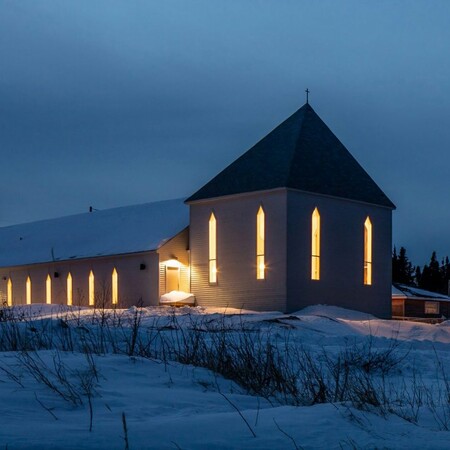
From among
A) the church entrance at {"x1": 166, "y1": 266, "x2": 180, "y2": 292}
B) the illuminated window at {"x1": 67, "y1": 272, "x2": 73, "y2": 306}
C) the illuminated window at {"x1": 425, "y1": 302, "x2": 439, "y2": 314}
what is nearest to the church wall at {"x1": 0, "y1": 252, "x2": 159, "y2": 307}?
the illuminated window at {"x1": 67, "y1": 272, "x2": 73, "y2": 306}

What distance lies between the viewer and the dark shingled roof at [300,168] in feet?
115

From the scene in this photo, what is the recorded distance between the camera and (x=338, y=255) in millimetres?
35594

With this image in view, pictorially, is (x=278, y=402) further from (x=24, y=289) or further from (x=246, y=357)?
(x=24, y=289)

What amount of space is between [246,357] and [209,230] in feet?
91.7

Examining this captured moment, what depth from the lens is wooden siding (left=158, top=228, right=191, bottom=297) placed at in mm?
37344

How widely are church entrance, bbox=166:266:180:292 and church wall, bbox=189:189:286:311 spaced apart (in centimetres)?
98

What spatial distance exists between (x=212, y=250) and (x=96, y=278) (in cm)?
740

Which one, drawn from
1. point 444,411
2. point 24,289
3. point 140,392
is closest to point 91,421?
point 140,392

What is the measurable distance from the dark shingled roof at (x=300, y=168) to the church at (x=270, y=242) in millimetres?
57

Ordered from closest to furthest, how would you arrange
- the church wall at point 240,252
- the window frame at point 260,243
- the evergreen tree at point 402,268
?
the church wall at point 240,252, the window frame at point 260,243, the evergreen tree at point 402,268

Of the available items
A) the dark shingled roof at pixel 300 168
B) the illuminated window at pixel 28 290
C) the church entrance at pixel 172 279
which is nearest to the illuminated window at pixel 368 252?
the dark shingled roof at pixel 300 168

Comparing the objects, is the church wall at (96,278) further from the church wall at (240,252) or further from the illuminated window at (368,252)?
the illuminated window at (368,252)

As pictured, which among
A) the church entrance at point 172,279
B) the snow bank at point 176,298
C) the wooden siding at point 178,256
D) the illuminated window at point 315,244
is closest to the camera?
the illuminated window at point 315,244

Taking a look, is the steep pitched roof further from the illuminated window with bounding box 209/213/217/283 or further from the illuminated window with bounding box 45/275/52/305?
the illuminated window with bounding box 209/213/217/283
